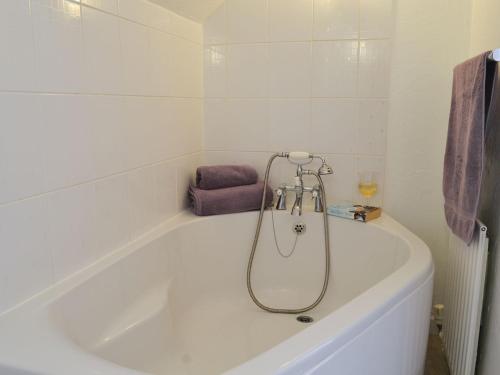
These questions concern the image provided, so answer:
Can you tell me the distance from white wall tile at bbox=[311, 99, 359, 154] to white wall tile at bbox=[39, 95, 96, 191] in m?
1.12

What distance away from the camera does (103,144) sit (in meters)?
1.36

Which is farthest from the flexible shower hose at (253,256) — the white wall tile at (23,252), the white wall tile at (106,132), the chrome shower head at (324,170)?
the white wall tile at (23,252)

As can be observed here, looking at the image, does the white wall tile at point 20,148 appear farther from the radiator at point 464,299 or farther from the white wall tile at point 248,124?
the radiator at point 464,299

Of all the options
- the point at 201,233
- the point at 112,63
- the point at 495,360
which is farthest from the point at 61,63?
the point at 495,360

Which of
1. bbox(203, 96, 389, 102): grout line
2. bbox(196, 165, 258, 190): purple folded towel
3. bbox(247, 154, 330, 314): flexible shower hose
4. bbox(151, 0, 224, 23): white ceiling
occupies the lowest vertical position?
bbox(247, 154, 330, 314): flexible shower hose

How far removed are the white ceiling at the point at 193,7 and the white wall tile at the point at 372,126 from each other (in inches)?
32.4

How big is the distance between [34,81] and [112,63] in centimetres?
36

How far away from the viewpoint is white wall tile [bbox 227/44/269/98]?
2.10 meters

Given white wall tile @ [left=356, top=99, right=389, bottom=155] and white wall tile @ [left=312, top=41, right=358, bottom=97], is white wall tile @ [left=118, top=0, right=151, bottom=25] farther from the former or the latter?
white wall tile @ [left=356, top=99, right=389, bottom=155]

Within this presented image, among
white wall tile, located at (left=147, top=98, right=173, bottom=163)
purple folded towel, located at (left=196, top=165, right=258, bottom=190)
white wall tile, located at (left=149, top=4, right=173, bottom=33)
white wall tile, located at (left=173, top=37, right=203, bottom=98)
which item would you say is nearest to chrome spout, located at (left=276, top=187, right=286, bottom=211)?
purple folded towel, located at (left=196, top=165, right=258, bottom=190)

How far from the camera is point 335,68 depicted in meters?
2.03

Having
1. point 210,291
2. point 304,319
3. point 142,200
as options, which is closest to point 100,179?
point 142,200

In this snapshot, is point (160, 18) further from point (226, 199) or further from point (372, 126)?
point (372, 126)

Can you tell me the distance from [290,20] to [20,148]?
141 centimetres
